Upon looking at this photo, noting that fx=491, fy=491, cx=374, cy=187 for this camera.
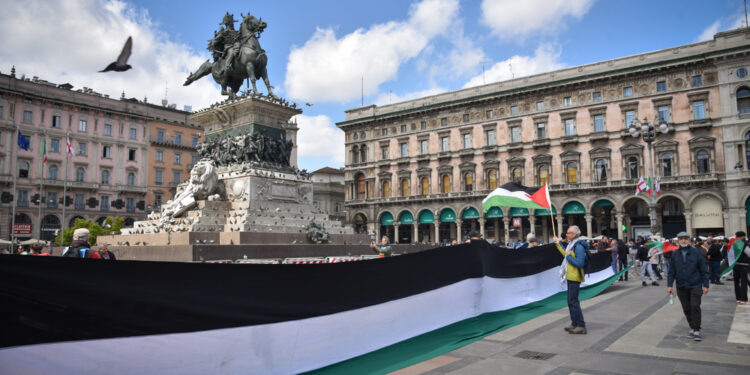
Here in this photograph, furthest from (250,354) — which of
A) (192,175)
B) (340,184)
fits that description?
(340,184)

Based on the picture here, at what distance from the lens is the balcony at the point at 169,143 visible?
56.4 metres

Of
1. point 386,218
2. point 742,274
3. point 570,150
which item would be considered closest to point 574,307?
point 742,274

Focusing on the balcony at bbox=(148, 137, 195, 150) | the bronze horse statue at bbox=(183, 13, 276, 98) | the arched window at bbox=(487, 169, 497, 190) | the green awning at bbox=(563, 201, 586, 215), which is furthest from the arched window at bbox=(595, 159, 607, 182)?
the balcony at bbox=(148, 137, 195, 150)

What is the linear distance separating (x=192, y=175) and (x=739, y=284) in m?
14.1

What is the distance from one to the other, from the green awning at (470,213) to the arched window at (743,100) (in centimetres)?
2296

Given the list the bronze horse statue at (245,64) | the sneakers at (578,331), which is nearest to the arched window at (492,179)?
the bronze horse statue at (245,64)

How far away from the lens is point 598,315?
880 cm

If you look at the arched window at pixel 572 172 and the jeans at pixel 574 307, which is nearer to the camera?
the jeans at pixel 574 307

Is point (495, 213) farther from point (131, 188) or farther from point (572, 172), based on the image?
point (131, 188)

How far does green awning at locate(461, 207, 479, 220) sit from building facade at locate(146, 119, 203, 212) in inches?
1213

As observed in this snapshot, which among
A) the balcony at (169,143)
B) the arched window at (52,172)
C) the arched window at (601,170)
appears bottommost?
the arched window at (601,170)

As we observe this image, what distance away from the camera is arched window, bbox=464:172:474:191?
50.6 metres

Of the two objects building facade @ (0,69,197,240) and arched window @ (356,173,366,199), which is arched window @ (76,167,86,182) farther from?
arched window @ (356,173,366,199)

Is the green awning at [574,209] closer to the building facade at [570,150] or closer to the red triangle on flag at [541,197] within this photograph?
the building facade at [570,150]
